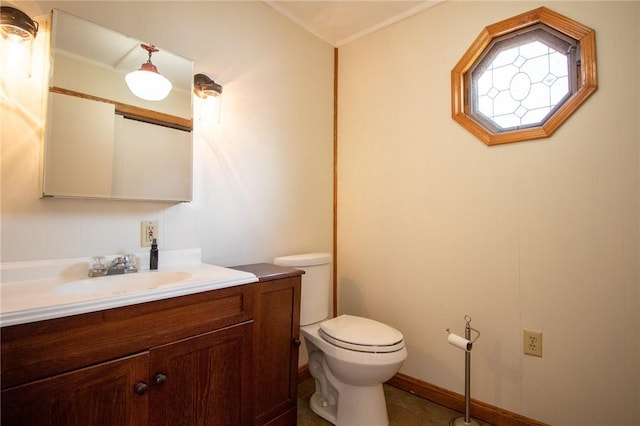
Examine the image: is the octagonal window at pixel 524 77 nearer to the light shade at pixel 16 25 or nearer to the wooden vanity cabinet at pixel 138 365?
the wooden vanity cabinet at pixel 138 365

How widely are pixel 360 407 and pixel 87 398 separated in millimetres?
1168

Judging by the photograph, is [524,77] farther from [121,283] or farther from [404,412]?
[121,283]

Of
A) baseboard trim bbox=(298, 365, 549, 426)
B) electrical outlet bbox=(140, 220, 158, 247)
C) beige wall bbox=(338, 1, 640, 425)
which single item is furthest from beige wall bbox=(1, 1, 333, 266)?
baseboard trim bbox=(298, 365, 549, 426)

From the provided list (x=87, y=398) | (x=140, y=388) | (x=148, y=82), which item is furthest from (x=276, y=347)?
(x=148, y=82)

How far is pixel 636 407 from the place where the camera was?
133 cm

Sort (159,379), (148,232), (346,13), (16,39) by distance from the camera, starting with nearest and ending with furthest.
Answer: (159,379), (16,39), (148,232), (346,13)

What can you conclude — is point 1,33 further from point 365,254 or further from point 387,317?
point 387,317

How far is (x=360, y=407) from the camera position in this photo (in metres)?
1.54

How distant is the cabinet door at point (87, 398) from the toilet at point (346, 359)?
0.86 meters

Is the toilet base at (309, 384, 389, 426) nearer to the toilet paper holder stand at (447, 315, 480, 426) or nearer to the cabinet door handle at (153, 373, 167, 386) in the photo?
the toilet paper holder stand at (447, 315, 480, 426)

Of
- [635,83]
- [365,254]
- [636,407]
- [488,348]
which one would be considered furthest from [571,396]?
[635,83]

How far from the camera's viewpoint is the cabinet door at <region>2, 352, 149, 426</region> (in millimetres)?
778

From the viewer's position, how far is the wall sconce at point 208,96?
1.60 meters

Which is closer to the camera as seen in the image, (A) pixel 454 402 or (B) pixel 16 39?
(B) pixel 16 39
